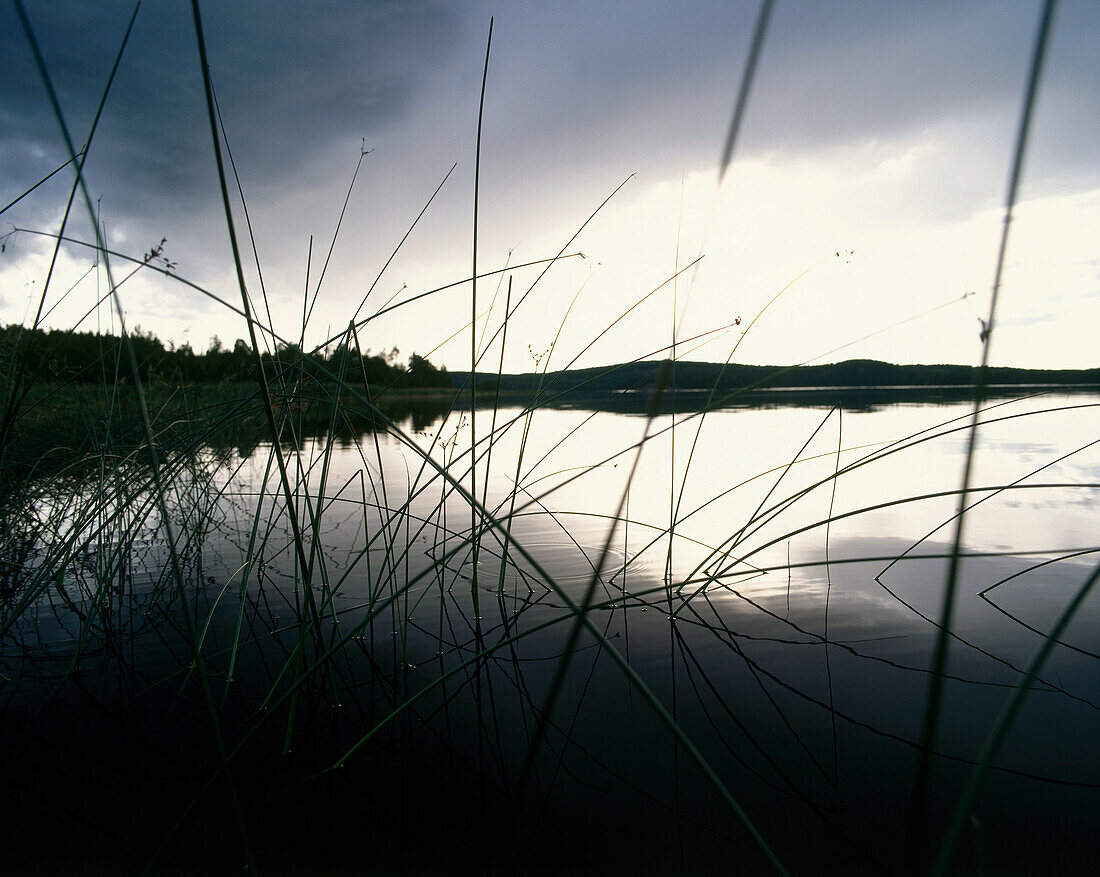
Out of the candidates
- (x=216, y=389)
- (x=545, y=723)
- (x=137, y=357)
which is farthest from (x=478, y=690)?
(x=216, y=389)

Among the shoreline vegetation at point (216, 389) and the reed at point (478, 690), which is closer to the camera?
the reed at point (478, 690)

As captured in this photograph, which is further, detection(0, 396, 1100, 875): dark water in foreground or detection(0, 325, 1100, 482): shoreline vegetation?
detection(0, 325, 1100, 482): shoreline vegetation

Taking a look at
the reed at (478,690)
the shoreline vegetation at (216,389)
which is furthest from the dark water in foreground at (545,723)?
the shoreline vegetation at (216,389)

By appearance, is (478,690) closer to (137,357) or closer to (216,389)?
(137,357)

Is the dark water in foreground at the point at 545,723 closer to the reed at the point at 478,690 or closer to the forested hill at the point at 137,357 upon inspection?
the reed at the point at 478,690

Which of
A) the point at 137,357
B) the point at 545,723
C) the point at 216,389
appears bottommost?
the point at 545,723

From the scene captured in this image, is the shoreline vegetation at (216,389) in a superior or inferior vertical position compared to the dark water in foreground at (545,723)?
superior

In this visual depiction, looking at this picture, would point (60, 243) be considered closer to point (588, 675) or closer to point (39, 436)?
point (588, 675)

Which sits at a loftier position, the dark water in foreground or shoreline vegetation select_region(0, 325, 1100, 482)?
shoreline vegetation select_region(0, 325, 1100, 482)

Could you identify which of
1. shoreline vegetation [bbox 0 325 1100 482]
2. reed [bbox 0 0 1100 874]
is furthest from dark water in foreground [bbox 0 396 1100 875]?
shoreline vegetation [bbox 0 325 1100 482]

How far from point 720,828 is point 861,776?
A: 0.25 meters

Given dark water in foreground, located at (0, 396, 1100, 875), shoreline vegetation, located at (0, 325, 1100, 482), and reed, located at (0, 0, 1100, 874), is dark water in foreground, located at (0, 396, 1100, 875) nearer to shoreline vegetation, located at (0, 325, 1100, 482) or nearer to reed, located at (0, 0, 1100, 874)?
reed, located at (0, 0, 1100, 874)

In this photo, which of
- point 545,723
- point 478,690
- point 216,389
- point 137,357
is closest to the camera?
point 545,723

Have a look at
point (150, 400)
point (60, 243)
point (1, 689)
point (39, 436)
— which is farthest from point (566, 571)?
point (150, 400)
